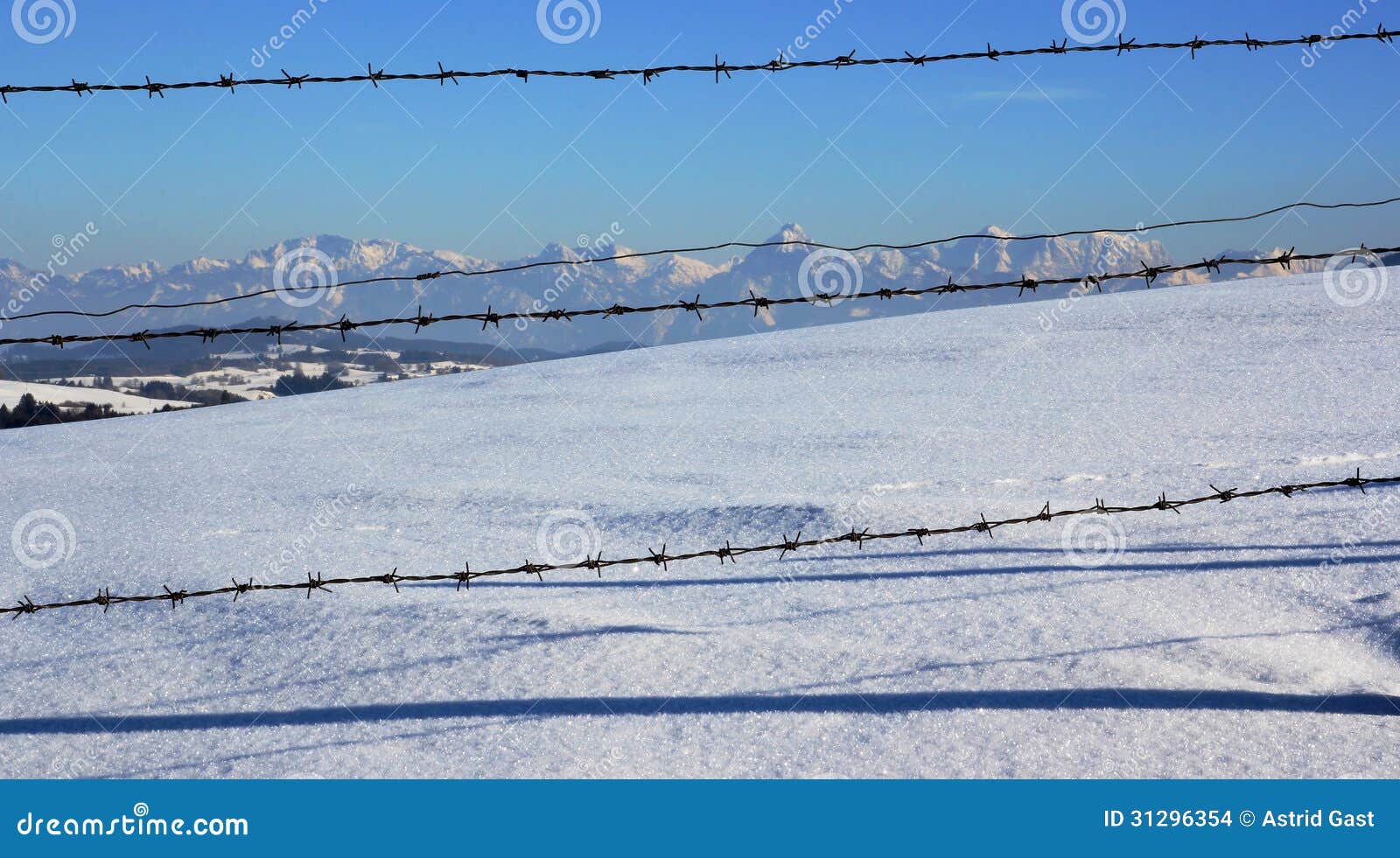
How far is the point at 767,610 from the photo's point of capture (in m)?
3.38

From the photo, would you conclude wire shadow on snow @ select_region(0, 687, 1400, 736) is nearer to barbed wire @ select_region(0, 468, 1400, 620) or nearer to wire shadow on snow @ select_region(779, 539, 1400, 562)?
barbed wire @ select_region(0, 468, 1400, 620)

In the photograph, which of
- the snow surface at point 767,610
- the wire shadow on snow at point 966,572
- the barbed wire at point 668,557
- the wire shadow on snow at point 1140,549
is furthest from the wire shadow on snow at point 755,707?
the wire shadow on snow at point 1140,549

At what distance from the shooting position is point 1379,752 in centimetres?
246

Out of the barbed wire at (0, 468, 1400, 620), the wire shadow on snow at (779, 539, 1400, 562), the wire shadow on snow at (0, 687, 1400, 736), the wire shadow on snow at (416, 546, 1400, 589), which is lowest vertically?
the wire shadow on snow at (0, 687, 1400, 736)

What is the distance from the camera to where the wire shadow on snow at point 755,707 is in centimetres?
267

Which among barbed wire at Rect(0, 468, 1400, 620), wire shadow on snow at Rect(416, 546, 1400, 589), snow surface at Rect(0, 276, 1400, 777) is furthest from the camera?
wire shadow on snow at Rect(416, 546, 1400, 589)

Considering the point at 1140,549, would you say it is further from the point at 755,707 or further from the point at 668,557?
the point at 668,557

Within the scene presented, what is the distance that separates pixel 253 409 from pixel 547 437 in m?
4.14

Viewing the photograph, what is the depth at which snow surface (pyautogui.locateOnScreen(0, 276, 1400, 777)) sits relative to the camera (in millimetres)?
2633

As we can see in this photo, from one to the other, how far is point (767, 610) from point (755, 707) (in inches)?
24.9

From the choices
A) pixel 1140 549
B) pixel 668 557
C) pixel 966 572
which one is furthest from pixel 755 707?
pixel 1140 549

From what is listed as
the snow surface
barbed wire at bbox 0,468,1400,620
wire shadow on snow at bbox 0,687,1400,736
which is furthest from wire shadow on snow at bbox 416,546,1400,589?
wire shadow on snow at bbox 0,687,1400,736

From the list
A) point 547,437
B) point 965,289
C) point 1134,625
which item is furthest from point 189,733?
point 547,437

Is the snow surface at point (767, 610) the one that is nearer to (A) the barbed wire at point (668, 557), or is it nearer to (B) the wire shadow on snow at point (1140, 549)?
(B) the wire shadow on snow at point (1140, 549)
